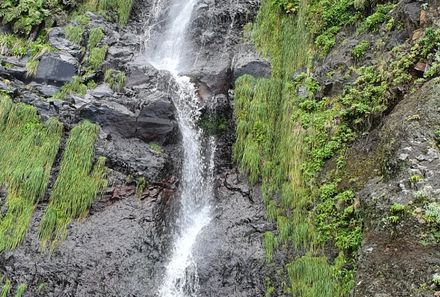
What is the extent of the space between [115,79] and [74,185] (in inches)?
155

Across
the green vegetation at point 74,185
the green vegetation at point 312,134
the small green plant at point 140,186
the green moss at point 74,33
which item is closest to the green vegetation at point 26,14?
the green moss at point 74,33

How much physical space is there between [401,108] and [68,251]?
7.45 metres

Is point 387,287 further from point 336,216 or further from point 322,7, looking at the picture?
point 322,7

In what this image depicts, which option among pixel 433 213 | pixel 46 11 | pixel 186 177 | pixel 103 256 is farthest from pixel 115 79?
pixel 433 213

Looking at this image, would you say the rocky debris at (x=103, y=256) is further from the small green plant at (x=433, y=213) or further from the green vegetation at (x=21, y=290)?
the small green plant at (x=433, y=213)

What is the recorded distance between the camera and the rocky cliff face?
8773mm

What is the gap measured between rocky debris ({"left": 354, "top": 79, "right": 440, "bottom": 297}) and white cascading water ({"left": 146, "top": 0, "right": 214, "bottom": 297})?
387cm

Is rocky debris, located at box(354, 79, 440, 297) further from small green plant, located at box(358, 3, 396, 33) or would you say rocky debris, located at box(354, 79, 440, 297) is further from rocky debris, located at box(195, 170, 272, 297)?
small green plant, located at box(358, 3, 396, 33)

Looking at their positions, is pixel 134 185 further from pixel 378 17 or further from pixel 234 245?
pixel 378 17

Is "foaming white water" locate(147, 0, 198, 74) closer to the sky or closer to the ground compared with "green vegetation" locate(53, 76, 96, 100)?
closer to the sky

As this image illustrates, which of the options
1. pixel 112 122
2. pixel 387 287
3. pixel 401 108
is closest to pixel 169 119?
pixel 112 122

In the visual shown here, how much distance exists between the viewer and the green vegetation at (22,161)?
9325 mm

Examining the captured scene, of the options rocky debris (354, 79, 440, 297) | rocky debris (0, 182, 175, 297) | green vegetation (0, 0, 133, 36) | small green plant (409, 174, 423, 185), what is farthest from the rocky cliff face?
small green plant (409, 174, 423, 185)

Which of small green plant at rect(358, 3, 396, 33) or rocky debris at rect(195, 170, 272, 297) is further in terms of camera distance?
small green plant at rect(358, 3, 396, 33)
